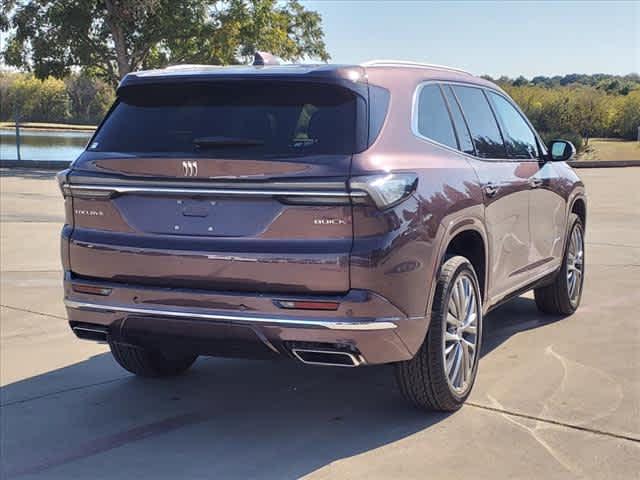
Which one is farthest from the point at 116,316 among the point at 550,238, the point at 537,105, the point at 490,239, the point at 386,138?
the point at 537,105

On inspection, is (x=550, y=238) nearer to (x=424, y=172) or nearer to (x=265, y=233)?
(x=424, y=172)

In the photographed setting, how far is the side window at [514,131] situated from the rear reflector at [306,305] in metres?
2.42

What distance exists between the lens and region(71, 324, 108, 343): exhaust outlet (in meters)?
4.43

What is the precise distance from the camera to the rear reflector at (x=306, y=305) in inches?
154

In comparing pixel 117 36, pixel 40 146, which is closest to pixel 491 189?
pixel 117 36

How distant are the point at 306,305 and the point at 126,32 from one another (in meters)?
32.2

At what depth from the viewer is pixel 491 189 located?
17.0 feet

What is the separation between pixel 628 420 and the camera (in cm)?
453

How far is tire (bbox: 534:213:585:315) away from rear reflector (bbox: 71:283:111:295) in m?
3.84

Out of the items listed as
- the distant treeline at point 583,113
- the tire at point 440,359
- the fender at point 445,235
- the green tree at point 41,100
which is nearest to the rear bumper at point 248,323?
the fender at point 445,235

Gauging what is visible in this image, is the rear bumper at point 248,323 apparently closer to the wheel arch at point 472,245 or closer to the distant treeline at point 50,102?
the wheel arch at point 472,245

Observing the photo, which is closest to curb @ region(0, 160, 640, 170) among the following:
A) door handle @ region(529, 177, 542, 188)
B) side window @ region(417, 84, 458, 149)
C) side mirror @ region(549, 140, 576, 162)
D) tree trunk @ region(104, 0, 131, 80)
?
tree trunk @ region(104, 0, 131, 80)

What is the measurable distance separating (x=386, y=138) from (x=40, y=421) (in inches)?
96.1

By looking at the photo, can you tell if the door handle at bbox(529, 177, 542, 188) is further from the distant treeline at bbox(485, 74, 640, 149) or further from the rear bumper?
the distant treeline at bbox(485, 74, 640, 149)
